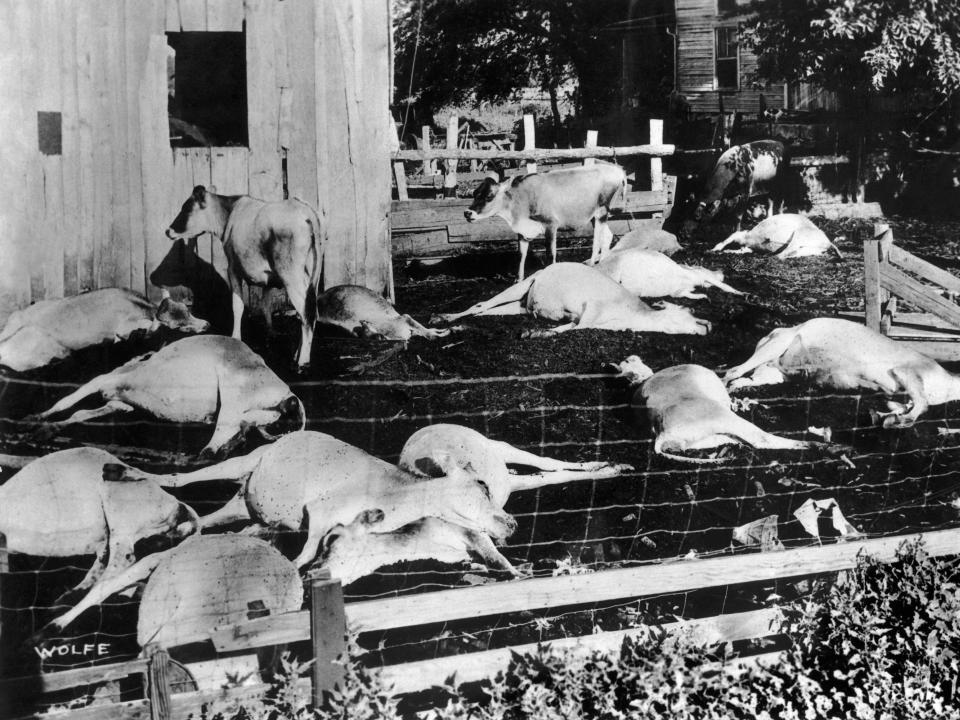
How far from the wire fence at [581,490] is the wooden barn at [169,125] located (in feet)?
1.88

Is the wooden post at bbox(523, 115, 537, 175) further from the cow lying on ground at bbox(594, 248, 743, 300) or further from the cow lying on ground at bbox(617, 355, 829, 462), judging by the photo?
the cow lying on ground at bbox(617, 355, 829, 462)

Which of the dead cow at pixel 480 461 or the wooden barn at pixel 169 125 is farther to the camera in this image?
the dead cow at pixel 480 461

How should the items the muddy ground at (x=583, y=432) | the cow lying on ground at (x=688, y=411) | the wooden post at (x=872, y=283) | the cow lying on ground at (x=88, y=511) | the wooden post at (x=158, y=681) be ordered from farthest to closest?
the wooden post at (x=872, y=283), the cow lying on ground at (x=688, y=411), the muddy ground at (x=583, y=432), the cow lying on ground at (x=88, y=511), the wooden post at (x=158, y=681)

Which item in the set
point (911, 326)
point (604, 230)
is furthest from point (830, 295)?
point (604, 230)

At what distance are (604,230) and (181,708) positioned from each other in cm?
272

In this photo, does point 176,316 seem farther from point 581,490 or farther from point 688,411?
point 688,411

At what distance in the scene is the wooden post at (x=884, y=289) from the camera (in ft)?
17.7

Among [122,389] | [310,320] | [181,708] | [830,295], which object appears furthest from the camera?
[830,295]

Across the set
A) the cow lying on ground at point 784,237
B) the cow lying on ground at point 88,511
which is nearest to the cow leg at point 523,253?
the cow lying on ground at point 784,237

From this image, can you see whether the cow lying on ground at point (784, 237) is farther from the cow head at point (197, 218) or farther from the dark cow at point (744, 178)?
the cow head at point (197, 218)

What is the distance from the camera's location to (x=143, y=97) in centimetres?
409

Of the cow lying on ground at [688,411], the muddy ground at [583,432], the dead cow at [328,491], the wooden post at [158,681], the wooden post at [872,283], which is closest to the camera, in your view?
the wooden post at [158,681]

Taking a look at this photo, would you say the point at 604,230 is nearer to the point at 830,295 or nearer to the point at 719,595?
the point at 830,295

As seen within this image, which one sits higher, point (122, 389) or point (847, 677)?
point (122, 389)
